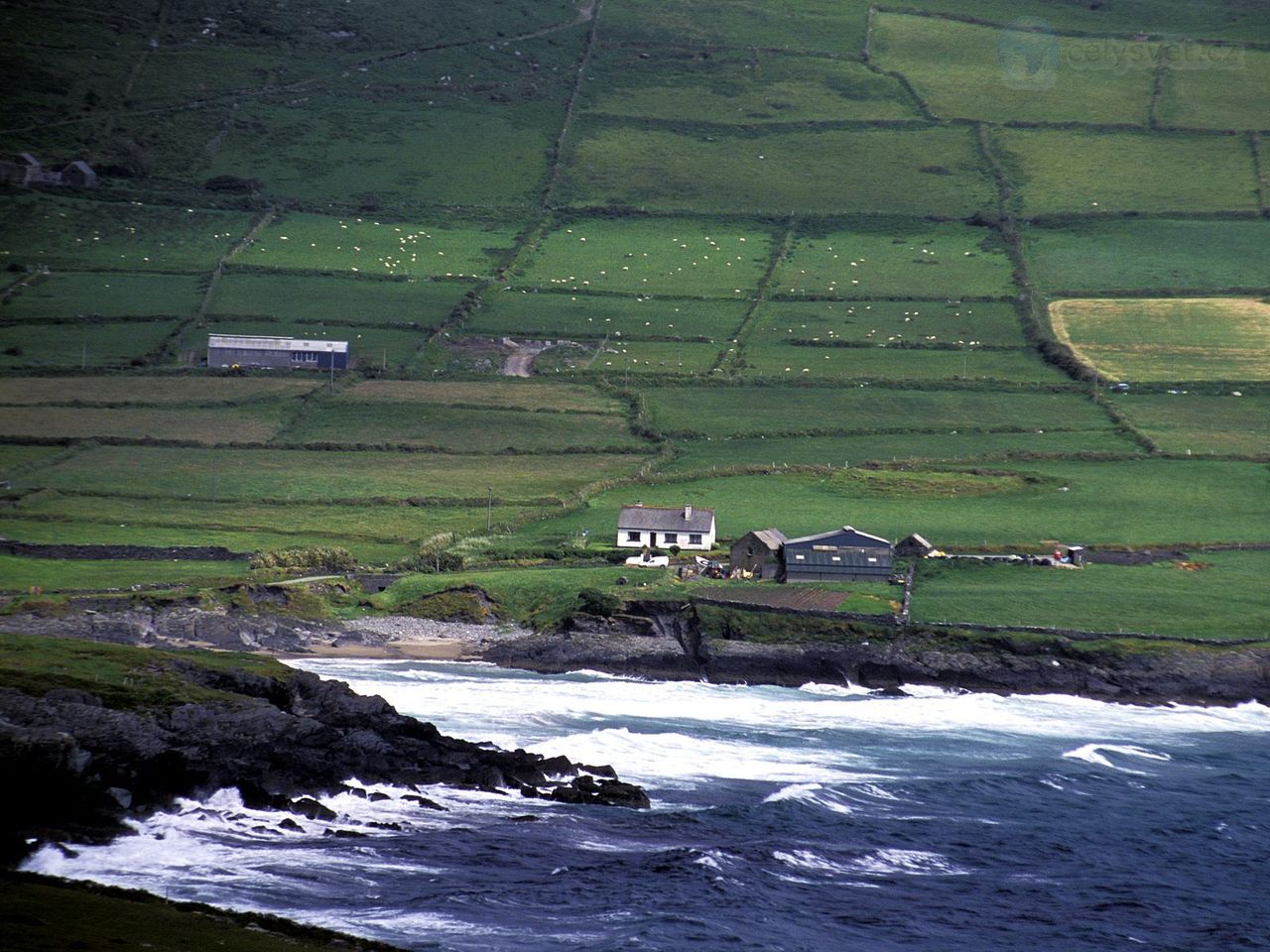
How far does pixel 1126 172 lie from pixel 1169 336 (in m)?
46.0

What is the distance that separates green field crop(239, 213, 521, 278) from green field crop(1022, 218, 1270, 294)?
5015 centimetres

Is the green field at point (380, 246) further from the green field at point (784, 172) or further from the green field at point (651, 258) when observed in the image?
the green field at point (784, 172)

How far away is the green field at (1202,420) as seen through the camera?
364 feet

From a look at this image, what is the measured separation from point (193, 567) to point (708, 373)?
53.9m

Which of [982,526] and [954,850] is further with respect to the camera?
[982,526]

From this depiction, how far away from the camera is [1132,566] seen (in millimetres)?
85375

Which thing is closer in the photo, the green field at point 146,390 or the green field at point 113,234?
the green field at point 146,390

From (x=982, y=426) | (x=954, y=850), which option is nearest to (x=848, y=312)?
(x=982, y=426)

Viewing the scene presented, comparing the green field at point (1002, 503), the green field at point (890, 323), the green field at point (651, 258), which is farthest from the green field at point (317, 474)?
the green field at point (651, 258)

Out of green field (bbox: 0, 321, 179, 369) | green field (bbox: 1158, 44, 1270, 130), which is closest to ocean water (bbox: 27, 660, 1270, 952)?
green field (bbox: 0, 321, 179, 369)

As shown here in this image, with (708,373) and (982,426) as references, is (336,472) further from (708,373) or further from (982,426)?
(982,426)

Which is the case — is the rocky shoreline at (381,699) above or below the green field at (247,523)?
below

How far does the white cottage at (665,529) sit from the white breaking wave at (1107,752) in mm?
28797

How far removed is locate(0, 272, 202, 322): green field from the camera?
136000mm
